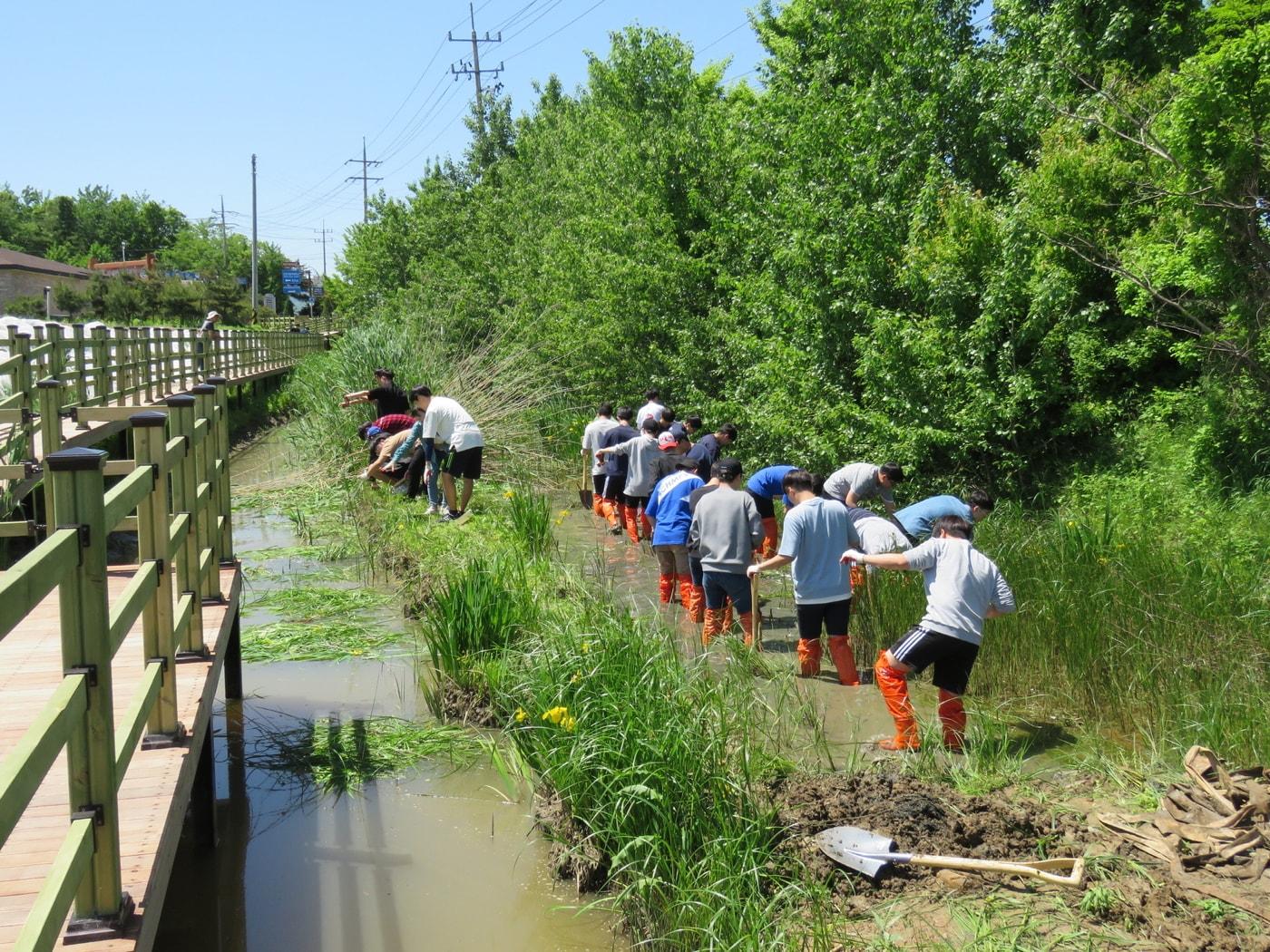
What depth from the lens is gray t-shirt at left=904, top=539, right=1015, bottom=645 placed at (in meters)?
6.95

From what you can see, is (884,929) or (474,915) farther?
(474,915)

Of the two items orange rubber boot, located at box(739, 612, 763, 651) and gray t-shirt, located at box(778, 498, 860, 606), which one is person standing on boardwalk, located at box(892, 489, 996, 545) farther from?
orange rubber boot, located at box(739, 612, 763, 651)

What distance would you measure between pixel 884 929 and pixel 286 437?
17.6 m

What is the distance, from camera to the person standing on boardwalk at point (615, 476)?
14.6 m

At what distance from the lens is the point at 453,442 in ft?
46.7

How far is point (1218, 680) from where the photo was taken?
6.98 meters

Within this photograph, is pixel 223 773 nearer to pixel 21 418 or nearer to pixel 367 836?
pixel 367 836

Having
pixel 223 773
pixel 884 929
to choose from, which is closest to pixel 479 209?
pixel 223 773

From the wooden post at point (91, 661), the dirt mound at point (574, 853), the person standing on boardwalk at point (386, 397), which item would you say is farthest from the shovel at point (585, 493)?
the wooden post at point (91, 661)

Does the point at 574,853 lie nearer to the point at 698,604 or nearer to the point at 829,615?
the point at 829,615

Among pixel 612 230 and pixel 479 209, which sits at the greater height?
pixel 479 209

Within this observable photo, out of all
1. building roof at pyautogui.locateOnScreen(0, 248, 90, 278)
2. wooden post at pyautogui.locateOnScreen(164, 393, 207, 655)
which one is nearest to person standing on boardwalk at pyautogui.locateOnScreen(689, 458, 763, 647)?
wooden post at pyautogui.locateOnScreen(164, 393, 207, 655)

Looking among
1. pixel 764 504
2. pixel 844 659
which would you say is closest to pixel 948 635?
pixel 844 659

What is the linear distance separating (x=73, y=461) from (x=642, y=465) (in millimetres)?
10717
